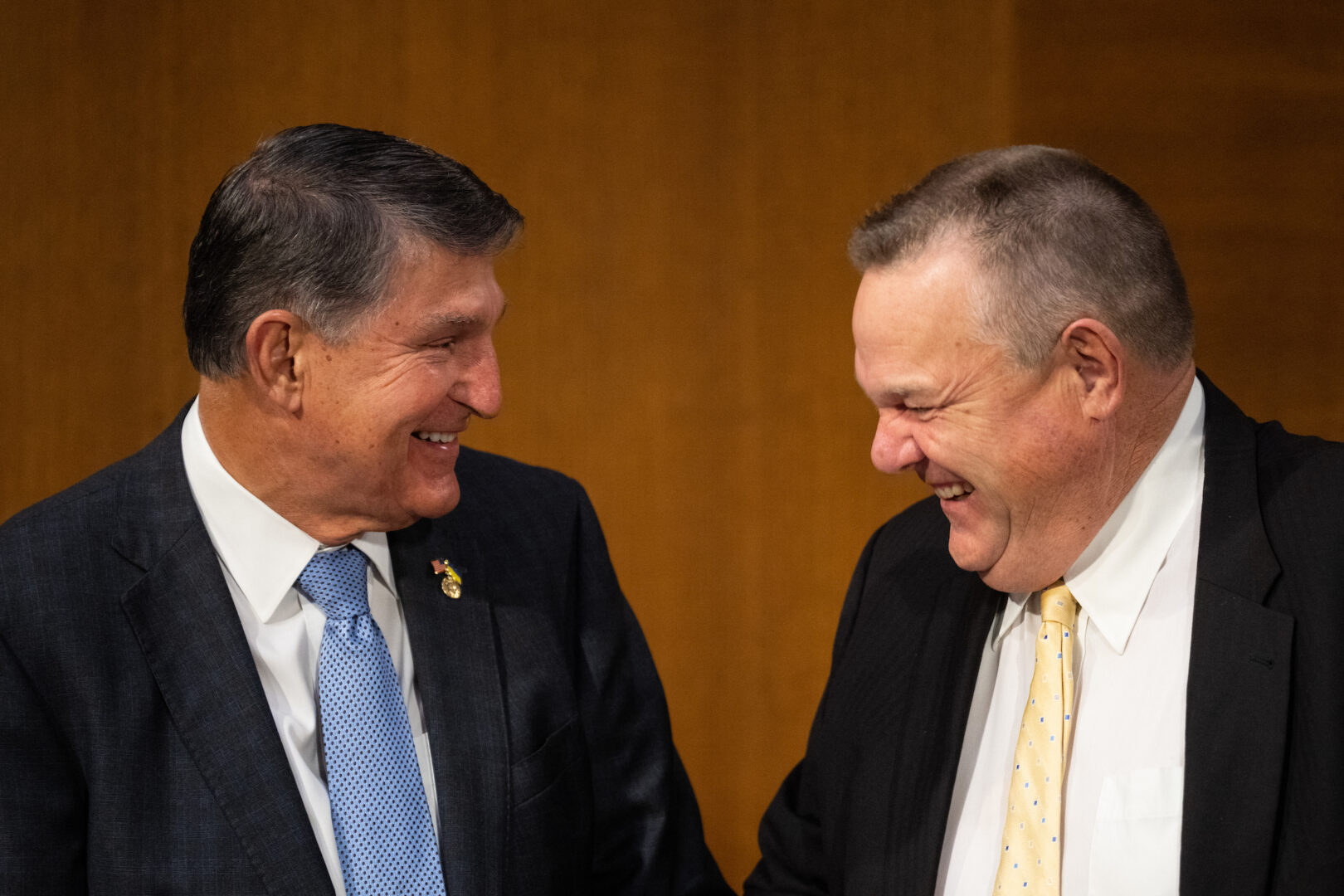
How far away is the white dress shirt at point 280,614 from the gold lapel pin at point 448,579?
12cm

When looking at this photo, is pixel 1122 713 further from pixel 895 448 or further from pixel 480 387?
pixel 480 387

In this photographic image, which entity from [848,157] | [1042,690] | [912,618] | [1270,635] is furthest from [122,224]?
[1270,635]

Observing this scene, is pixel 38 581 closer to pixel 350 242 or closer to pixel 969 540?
pixel 350 242

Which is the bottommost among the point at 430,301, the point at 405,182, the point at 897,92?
the point at 430,301

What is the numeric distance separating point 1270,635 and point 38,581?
161cm

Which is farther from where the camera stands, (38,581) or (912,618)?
(912,618)

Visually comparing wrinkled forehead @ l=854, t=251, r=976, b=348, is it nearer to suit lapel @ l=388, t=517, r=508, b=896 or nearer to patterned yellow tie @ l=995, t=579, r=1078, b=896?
patterned yellow tie @ l=995, t=579, r=1078, b=896

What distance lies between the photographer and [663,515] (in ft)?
10.5

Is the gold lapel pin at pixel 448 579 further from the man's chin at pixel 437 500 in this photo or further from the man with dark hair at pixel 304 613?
the man's chin at pixel 437 500

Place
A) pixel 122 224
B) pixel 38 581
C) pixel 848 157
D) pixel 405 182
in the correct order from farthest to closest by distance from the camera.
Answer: pixel 848 157
pixel 122 224
pixel 405 182
pixel 38 581

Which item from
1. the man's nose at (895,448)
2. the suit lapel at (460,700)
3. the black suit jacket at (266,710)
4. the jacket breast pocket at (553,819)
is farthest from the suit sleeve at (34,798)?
the man's nose at (895,448)

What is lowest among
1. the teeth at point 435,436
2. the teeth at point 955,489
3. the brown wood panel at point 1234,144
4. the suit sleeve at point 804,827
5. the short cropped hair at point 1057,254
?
the suit sleeve at point 804,827

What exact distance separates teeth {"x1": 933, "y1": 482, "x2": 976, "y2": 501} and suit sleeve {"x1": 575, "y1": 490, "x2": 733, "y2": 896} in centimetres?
65

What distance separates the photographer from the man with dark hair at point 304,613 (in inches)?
67.5
